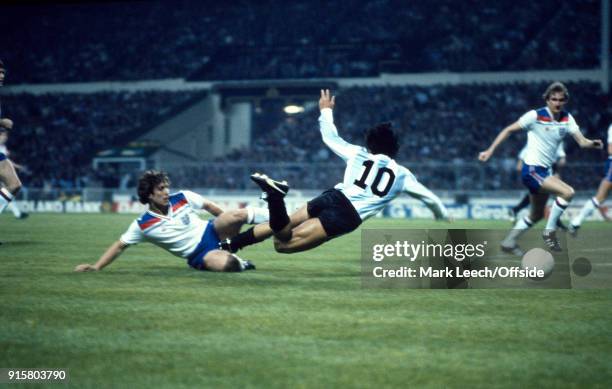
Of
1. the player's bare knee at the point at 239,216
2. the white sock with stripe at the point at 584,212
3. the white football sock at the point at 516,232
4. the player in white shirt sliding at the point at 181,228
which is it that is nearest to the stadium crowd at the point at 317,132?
the white sock with stripe at the point at 584,212

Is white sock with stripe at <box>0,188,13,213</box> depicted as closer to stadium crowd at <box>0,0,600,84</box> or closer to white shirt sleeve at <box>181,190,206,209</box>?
white shirt sleeve at <box>181,190,206,209</box>

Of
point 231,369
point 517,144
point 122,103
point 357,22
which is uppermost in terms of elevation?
point 357,22

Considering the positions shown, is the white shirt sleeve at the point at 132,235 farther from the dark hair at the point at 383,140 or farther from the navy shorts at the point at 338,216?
the dark hair at the point at 383,140

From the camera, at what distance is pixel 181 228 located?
9.66m

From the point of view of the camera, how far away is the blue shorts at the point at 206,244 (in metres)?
9.92

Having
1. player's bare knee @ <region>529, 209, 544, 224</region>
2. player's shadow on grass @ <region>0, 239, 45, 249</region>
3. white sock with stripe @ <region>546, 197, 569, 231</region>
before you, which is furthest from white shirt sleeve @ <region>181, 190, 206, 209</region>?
player's shadow on grass @ <region>0, 239, 45, 249</region>

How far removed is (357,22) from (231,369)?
1691 inches

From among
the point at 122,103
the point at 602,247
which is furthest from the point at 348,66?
the point at 602,247

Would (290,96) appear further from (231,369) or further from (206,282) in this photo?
(231,369)

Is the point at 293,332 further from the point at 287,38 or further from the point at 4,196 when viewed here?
the point at 287,38

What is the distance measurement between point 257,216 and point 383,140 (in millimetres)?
2053

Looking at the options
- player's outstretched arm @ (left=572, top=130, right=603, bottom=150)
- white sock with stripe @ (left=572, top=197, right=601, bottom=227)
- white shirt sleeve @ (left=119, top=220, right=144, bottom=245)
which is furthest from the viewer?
white sock with stripe @ (left=572, top=197, right=601, bottom=227)

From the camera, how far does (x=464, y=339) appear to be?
18.3 feet

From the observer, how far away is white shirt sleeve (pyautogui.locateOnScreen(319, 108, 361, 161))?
30.5 ft
